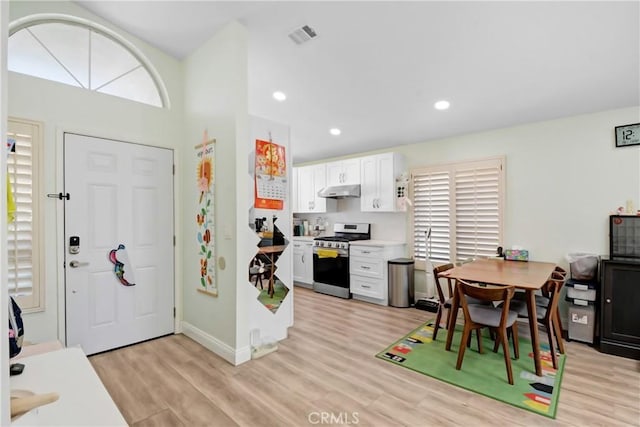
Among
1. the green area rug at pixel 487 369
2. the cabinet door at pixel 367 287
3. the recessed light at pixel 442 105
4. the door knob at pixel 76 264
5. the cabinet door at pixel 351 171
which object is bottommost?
the green area rug at pixel 487 369

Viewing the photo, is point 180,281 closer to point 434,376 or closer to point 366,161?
point 434,376

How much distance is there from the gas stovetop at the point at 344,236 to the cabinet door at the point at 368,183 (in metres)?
0.47

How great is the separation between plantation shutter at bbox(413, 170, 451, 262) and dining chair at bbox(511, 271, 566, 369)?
1.52 m

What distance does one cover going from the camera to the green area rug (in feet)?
7.37

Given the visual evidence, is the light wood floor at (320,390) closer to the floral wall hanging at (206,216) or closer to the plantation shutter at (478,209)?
the floral wall hanging at (206,216)

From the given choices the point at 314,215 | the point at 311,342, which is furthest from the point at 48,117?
the point at 314,215

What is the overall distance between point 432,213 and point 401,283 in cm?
116

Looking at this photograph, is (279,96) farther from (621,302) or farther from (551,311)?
(621,302)

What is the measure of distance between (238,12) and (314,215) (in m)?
4.19

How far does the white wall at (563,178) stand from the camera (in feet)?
10.7

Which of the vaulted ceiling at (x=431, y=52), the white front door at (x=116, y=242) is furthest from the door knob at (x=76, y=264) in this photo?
the vaulted ceiling at (x=431, y=52)

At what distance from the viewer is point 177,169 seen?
347 centimetres

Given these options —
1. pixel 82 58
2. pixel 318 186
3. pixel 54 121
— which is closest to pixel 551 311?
pixel 318 186

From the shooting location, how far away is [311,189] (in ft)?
19.7
